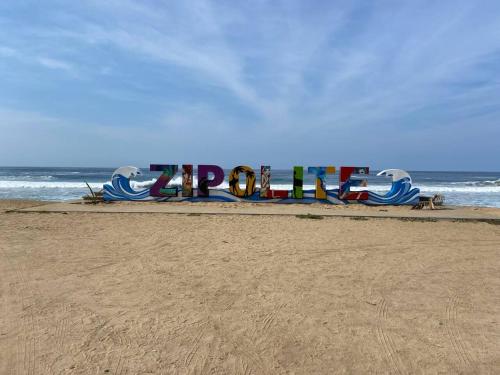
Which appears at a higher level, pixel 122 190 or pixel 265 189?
pixel 265 189

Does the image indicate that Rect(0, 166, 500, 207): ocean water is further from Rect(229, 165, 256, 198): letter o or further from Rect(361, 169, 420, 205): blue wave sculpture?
Rect(229, 165, 256, 198): letter o

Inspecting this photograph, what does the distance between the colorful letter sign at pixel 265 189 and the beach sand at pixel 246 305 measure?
7.19 metres

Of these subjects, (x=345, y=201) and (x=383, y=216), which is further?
(x=345, y=201)

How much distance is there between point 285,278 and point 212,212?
755 centimetres

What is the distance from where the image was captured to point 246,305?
4223 millimetres

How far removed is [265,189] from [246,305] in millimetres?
11357

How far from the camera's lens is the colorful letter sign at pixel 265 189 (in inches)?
606

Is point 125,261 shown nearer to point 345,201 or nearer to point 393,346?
point 393,346

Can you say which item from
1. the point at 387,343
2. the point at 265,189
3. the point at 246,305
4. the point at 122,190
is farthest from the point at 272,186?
the point at 387,343

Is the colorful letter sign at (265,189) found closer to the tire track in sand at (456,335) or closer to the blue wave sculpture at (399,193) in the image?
the blue wave sculpture at (399,193)

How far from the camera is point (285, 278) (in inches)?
207

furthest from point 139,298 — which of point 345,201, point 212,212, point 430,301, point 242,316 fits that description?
point 345,201

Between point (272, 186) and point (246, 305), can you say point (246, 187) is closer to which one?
point (246, 305)

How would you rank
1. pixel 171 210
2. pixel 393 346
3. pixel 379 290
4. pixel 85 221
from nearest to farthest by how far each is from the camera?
pixel 393 346, pixel 379 290, pixel 85 221, pixel 171 210
